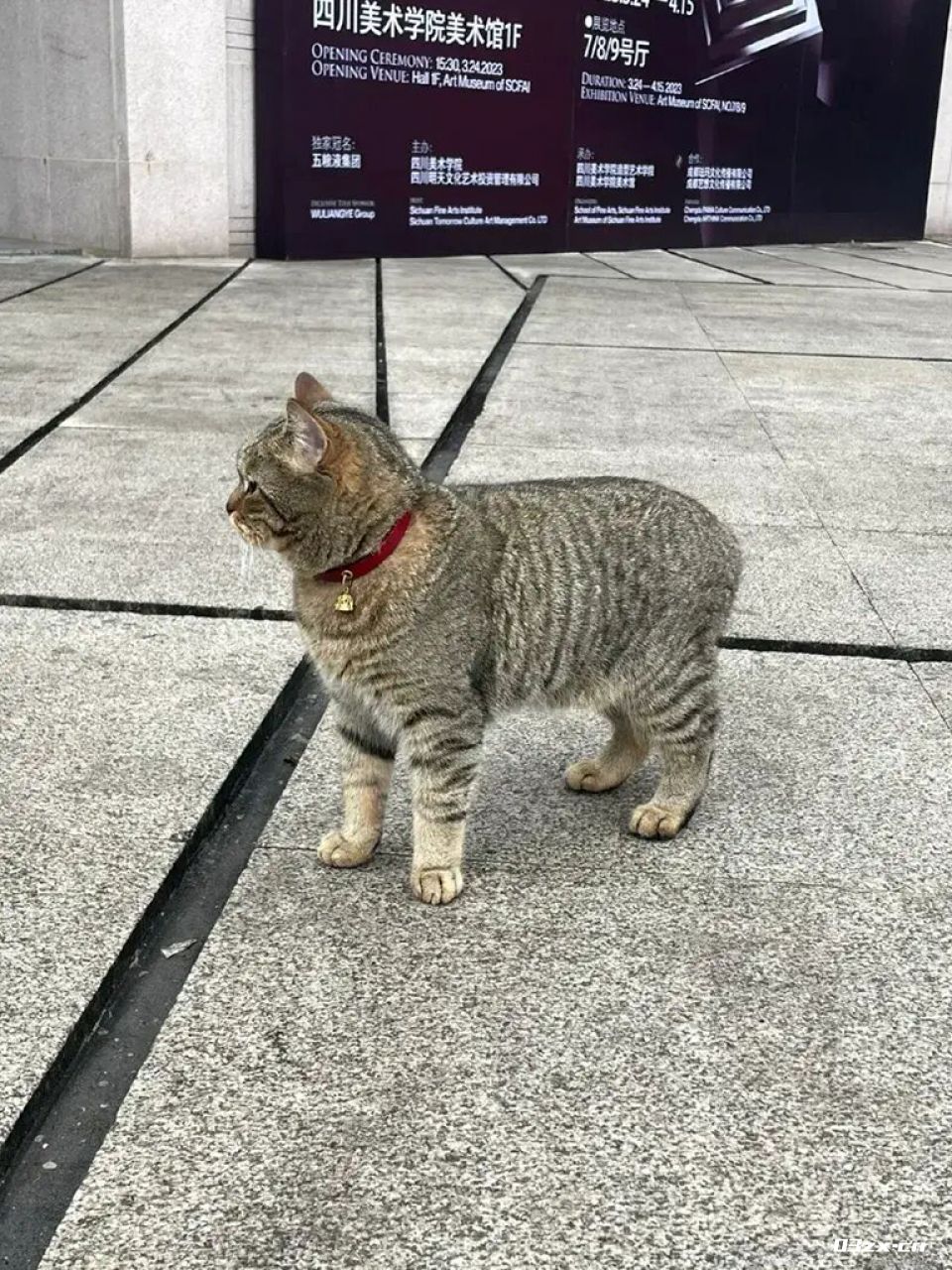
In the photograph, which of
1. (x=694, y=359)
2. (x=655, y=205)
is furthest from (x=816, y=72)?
(x=694, y=359)

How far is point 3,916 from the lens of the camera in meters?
2.94

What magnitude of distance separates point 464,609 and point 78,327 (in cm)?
699

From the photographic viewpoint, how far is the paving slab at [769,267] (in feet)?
46.2

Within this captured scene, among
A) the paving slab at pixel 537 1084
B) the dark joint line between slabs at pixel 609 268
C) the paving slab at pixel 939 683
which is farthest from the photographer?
the dark joint line between slabs at pixel 609 268

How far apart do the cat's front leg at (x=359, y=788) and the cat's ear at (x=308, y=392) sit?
0.70m

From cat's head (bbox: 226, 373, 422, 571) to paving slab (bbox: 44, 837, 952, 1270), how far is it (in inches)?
30.8

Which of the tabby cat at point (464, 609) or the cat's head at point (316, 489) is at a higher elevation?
the cat's head at point (316, 489)

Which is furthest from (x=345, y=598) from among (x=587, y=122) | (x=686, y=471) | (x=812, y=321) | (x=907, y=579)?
(x=587, y=122)

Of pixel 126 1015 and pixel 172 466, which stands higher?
pixel 172 466

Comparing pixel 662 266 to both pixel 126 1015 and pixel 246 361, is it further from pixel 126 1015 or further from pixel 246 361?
pixel 126 1015

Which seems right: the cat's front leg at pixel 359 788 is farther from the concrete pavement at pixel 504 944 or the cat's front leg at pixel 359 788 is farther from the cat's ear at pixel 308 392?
the cat's ear at pixel 308 392

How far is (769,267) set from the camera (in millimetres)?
15453

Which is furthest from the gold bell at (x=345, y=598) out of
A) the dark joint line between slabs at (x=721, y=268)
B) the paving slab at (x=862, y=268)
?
the paving slab at (x=862, y=268)

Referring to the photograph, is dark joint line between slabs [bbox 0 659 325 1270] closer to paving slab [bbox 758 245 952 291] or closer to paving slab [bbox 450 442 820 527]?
paving slab [bbox 450 442 820 527]
